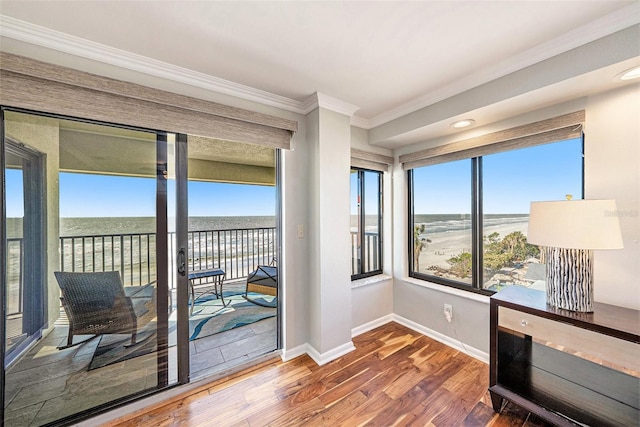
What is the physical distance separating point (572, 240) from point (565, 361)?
0.90 meters

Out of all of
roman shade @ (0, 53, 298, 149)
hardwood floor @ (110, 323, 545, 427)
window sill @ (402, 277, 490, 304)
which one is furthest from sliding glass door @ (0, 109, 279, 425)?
window sill @ (402, 277, 490, 304)

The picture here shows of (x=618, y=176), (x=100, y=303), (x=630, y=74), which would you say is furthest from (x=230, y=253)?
(x=630, y=74)

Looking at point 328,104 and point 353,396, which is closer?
point 353,396

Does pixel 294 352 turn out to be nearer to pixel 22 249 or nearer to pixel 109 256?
pixel 109 256

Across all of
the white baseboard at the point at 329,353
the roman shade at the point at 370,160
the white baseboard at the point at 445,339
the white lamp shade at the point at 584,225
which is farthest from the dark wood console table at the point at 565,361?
the roman shade at the point at 370,160

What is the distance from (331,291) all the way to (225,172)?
5.80ft

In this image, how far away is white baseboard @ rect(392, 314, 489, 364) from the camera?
2.20 m

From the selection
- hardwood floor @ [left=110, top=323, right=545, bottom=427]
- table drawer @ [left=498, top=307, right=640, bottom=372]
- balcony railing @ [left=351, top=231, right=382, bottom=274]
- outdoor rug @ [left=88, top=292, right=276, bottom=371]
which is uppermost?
balcony railing @ [left=351, top=231, right=382, bottom=274]

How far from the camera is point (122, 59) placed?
1.58 meters

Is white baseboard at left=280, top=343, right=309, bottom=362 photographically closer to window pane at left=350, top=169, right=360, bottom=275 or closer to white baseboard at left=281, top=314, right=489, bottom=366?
white baseboard at left=281, top=314, right=489, bottom=366

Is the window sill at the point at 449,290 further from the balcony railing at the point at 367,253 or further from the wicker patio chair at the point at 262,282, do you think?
the wicker patio chair at the point at 262,282

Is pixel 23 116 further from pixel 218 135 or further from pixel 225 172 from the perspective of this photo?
pixel 225 172

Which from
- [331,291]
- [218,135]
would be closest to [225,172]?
[218,135]

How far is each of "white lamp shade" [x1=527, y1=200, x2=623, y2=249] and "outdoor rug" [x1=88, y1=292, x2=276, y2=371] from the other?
8.59ft
